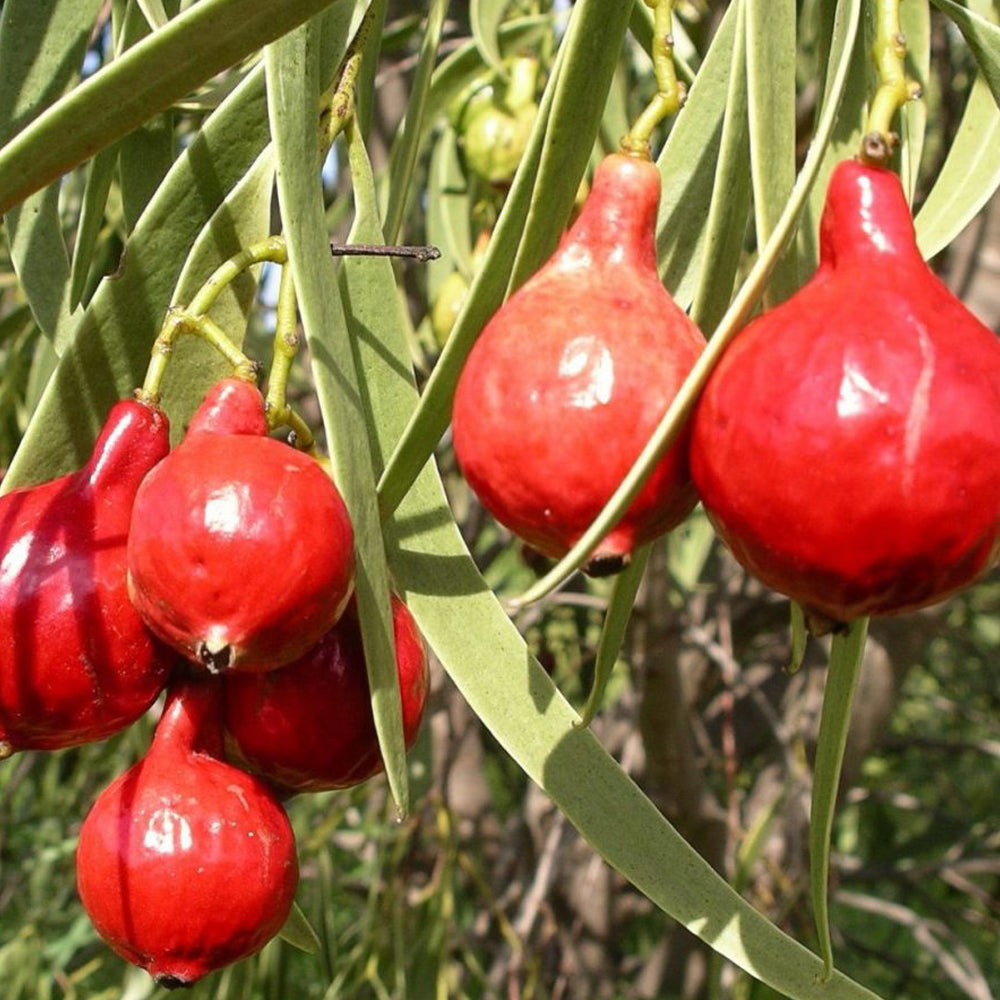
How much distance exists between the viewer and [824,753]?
0.84 m

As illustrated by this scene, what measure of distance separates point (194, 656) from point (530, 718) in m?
0.23

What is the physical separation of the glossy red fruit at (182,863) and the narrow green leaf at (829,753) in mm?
293

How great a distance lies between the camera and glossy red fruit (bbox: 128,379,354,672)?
75 centimetres

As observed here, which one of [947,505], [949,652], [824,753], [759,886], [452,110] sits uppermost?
[947,505]

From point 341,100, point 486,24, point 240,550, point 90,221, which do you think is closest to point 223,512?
point 240,550

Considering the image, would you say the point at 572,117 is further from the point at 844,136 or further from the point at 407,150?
the point at 407,150

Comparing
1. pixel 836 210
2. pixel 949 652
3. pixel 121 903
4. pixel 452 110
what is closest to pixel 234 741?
pixel 121 903

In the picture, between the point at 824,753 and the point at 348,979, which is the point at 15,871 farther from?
the point at 824,753

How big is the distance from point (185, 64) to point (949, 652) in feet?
12.5

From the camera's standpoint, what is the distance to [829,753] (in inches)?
33.0

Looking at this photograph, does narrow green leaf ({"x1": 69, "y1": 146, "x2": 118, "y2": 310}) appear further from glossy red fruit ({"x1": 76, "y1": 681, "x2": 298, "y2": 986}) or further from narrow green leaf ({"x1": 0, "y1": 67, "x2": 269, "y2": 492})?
glossy red fruit ({"x1": 76, "y1": 681, "x2": 298, "y2": 986})

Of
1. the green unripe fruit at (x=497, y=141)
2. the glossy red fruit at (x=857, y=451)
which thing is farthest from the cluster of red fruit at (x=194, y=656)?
the green unripe fruit at (x=497, y=141)

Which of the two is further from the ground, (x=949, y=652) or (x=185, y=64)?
(x=185, y=64)

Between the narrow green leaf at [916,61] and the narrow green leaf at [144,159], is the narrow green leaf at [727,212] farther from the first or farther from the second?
the narrow green leaf at [144,159]
